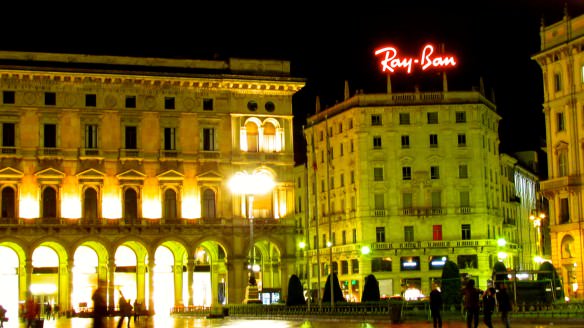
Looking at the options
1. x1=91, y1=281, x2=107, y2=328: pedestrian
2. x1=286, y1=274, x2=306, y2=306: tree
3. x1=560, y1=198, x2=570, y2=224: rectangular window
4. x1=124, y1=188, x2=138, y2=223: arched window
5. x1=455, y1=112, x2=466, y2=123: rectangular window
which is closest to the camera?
x1=91, y1=281, x2=107, y2=328: pedestrian

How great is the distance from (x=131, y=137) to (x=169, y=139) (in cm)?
291

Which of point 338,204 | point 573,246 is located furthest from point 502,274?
point 338,204

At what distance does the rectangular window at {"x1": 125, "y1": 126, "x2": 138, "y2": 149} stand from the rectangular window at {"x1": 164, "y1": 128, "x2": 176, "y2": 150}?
225 cm

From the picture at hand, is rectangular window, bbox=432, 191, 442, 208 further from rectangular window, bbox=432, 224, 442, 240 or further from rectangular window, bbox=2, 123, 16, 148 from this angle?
rectangular window, bbox=2, 123, 16, 148

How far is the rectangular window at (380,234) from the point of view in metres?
89.8

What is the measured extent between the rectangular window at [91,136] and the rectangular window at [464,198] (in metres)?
33.3

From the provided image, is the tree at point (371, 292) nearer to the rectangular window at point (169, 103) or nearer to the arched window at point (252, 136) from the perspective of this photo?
the arched window at point (252, 136)

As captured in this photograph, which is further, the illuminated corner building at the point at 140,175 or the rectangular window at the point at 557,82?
the illuminated corner building at the point at 140,175

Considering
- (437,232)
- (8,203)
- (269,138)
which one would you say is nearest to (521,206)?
(437,232)

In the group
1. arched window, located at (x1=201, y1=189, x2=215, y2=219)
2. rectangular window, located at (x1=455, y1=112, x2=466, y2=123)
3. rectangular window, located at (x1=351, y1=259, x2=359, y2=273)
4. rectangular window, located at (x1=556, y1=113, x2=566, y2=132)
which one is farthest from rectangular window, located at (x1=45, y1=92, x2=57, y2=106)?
rectangular window, located at (x1=556, y1=113, x2=566, y2=132)

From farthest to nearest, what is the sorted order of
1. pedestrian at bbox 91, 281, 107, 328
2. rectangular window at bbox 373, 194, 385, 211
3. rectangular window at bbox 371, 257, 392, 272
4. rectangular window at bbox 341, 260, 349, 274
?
rectangular window at bbox 341, 260, 349, 274 → rectangular window at bbox 373, 194, 385, 211 → rectangular window at bbox 371, 257, 392, 272 → pedestrian at bbox 91, 281, 107, 328

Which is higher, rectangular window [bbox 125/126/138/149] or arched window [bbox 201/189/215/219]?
rectangular window [bbox 125/126/138/149]

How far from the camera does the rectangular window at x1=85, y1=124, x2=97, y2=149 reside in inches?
2975

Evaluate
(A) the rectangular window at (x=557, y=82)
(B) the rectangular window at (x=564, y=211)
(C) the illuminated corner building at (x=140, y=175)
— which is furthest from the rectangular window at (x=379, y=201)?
(A) the rectangular window at (x=557, y=82)
